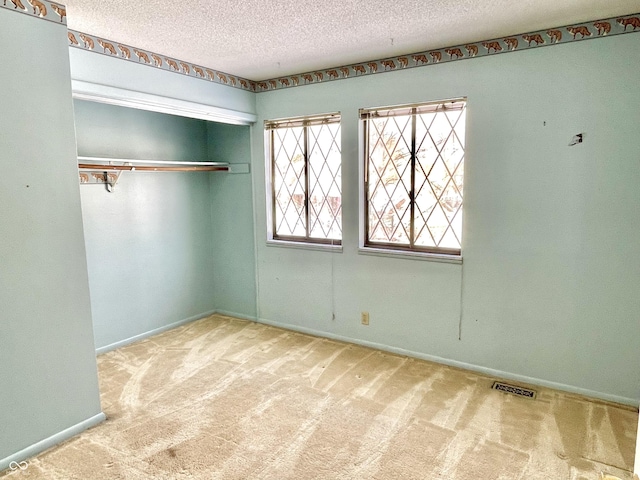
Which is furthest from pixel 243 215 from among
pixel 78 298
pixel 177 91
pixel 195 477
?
pixel 195 477

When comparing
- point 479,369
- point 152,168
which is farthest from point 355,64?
point 479,369

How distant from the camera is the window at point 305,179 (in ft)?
11.9

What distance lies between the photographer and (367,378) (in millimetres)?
2992

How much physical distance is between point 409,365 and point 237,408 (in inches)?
52.9

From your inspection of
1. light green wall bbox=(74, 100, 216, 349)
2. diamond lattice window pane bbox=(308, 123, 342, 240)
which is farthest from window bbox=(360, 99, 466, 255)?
light green wall bbox=(74, 100, 216, 349)

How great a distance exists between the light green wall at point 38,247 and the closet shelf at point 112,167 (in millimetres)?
1002

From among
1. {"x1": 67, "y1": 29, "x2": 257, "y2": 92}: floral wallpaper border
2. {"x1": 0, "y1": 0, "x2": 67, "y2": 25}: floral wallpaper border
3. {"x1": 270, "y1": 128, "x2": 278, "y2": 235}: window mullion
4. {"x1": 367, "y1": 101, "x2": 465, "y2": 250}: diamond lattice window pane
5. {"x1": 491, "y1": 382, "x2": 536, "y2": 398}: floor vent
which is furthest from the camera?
{"x1": 270, "y1": 128, "x2": 278, "y2": 235}: window mullion

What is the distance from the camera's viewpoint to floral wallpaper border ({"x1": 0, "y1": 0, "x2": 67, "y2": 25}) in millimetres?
1968

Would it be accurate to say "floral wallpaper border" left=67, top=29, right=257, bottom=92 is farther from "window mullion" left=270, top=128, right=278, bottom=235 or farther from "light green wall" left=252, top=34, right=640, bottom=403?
"light green wall" left=252, top=34, right=640, bottom=403

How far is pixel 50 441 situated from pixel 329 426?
1.52 metres

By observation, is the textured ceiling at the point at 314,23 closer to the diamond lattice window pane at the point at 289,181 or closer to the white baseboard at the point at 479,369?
the diamond lattice window pane at the point at 289,181

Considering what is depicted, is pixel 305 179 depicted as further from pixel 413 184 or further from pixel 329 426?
pixel 329 426

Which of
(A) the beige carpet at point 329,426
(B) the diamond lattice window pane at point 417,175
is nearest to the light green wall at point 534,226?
(B) the diamond lattice window pane at point 417,175

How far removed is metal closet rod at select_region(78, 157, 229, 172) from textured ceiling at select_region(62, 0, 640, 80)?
0.93 meters
